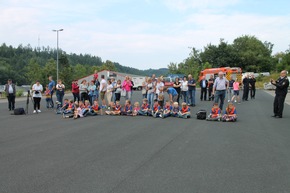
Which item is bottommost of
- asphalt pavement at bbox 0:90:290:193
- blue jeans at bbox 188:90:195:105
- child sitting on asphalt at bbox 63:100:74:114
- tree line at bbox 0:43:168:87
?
asphalt pavement at bbox 0:90:290:193

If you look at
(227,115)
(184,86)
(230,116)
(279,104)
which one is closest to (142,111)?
(227,115)

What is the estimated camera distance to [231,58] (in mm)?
67438

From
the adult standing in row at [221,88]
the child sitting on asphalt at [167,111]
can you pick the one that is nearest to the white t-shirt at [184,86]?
the adult standing in row at [221,88]

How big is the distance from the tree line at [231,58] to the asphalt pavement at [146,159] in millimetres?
54083

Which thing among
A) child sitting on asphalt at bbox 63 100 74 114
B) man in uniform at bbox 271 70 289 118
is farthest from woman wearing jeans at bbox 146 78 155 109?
Answer: man in uniform at bbox 271 70 289 118

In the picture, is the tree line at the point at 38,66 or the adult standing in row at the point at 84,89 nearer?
the adult standing in row at the point at 84,89

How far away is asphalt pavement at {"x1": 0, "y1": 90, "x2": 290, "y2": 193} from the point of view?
4504 mm

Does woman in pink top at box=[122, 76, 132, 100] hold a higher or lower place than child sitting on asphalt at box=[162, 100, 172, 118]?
higher

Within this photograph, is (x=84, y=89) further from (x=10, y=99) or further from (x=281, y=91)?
(x=281, y=91)

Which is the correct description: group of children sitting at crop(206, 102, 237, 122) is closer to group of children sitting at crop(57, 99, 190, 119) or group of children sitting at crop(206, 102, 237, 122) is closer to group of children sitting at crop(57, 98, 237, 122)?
group of children sitting at crop(57, 98, 237, 122)

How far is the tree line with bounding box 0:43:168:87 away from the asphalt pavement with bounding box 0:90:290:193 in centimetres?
7457

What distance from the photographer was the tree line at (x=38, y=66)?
86.5 metres

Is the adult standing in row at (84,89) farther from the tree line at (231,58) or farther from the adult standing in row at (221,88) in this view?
the tree line at (231,58)

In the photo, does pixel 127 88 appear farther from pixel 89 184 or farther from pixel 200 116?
pixel 89 184
